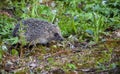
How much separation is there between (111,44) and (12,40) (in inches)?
69.2

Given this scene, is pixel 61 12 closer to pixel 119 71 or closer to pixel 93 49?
pixel 93 49

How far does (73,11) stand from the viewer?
361 inches

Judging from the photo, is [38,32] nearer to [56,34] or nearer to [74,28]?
[56,34]

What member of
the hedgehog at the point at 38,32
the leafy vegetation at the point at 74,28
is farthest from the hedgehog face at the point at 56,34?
the leafy vegetation at the point at 74,28

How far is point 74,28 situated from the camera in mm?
7727

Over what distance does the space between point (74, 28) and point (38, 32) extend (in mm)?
862

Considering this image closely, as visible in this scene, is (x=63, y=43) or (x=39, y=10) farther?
(x=39, y=10)

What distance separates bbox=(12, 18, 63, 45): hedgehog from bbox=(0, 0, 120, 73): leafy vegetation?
0.19 m

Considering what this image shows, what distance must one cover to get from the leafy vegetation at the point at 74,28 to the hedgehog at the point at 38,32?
0.19 m

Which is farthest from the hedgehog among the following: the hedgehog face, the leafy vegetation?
the leafy vegetation

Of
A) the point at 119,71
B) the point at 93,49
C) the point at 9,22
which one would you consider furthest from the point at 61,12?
the point at 119,71

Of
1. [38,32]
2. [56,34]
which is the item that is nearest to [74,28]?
[56,34]

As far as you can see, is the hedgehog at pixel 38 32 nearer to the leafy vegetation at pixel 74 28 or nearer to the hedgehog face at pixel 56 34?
the hedgehog face at pixel 56 34

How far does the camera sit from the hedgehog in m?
7.08
